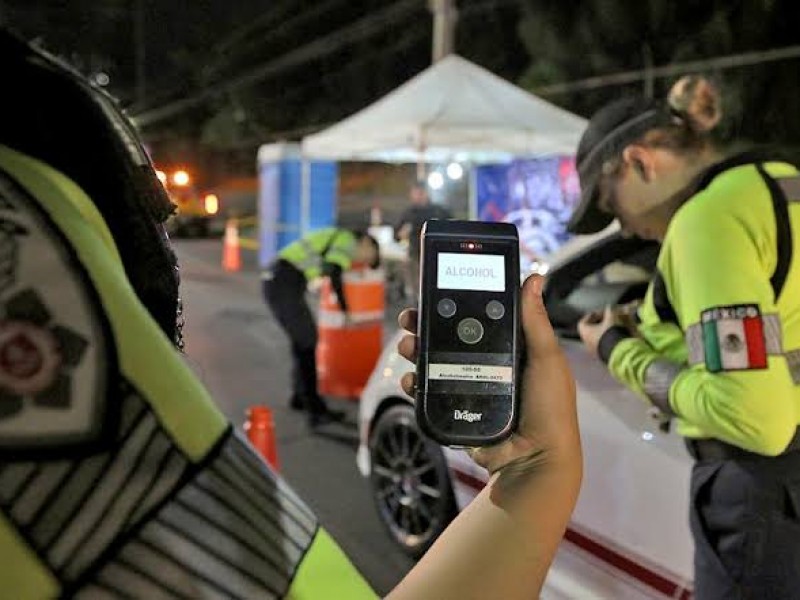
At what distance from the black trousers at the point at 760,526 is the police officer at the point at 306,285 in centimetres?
501

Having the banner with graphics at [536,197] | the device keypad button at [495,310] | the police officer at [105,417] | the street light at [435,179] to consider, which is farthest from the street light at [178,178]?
the street light at [435,179]

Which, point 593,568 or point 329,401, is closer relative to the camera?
point 593,568

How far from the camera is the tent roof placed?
371 inches

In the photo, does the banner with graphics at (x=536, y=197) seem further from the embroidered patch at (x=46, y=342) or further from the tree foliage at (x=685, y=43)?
the embroidered patch at (x=46, y=342)

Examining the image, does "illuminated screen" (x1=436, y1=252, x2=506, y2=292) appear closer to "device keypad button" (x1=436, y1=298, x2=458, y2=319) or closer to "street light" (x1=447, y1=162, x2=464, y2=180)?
"device keypad button" (x1=436, y1=298, x2=458, y2=319)

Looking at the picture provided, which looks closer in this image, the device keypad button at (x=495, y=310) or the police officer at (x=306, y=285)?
the device keypad button at (x=495, y=310)

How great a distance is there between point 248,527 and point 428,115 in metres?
8.92

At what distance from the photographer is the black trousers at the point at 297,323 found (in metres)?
6.95

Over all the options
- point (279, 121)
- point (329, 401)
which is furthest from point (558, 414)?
point (279, 121)

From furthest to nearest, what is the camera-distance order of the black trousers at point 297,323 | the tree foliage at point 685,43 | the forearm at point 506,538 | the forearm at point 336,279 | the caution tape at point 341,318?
1. the tree foliage at point 685,43
2. the caution tape at point 341,318
3. the forearm at point 336,279
4. the black trousers at point 297,323
5. the forearm at point 506,538

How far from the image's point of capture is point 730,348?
1864 millimetres

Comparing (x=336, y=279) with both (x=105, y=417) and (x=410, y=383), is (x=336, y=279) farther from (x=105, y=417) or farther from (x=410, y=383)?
(x=105, y=417)

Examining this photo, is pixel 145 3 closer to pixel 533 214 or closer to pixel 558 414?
pixel 533 214

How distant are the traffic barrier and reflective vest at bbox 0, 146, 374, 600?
6.87 m
